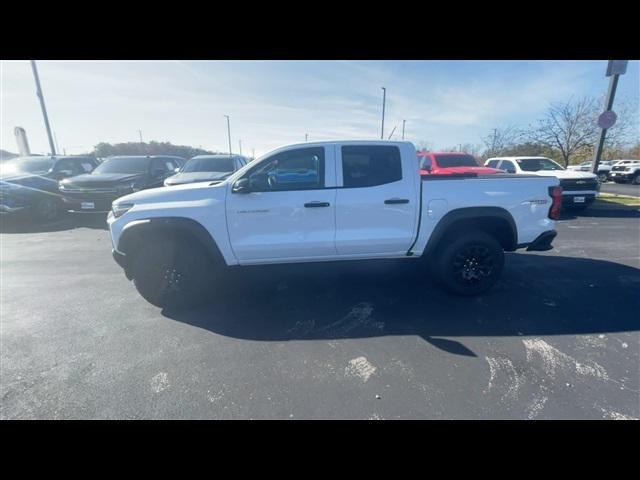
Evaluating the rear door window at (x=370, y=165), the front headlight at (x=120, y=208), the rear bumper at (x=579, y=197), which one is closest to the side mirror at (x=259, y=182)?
the rear door window at (x=370, y=165)

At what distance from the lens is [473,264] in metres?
3.71

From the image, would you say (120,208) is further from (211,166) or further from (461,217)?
(211,166)

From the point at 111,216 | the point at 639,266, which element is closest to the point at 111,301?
the point at 111,216

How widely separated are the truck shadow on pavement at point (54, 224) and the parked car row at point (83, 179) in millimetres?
387

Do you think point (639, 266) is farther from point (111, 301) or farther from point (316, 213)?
point (111, 301)

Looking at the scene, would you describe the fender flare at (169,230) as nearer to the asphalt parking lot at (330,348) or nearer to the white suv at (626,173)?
the asphalt parking lot at (330,348)

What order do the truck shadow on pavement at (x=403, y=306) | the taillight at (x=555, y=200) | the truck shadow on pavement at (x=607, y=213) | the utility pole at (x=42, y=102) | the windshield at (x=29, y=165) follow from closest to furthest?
the truck shadow on pavement at (x=403, y=306)
the taillight at (x=555, y=200)
the truck shadow on pavement at (x=607, y=213)
the windshield at (x=29, y=165)
the utility pole at (x=42, y=102)

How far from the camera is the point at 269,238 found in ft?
11.1

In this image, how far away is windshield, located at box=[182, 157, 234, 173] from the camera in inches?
341

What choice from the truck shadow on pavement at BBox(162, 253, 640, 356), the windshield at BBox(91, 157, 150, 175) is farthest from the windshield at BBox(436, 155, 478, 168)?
the windshield at BBox(91, 157, 150, 175)

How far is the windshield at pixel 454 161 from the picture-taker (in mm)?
10047

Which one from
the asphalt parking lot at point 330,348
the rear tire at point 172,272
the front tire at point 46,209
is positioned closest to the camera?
the asphalt parking lot at point 330,348

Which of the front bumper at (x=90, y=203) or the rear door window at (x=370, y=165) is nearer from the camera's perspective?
the rear door window at (x=370, y=165)

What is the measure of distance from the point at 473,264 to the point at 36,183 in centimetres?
1220
